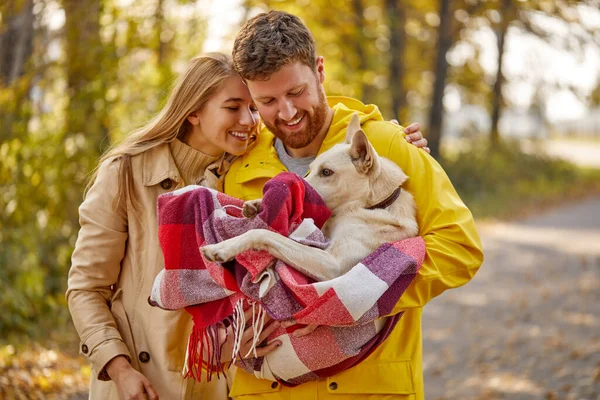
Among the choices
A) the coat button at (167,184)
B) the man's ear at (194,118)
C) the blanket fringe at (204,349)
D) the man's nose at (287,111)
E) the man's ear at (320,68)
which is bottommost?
the blanket fringe at (204,349)

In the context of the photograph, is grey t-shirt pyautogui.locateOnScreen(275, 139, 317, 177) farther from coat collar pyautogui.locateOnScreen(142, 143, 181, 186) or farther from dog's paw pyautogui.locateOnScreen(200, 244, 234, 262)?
dog's paw pyautogui.locateOnScreen(200, 244, 234, 262)

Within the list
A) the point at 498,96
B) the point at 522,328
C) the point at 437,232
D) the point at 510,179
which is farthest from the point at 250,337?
the point at 498,96

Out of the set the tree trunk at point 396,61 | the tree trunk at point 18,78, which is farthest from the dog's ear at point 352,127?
the tree trunk at point 396,61

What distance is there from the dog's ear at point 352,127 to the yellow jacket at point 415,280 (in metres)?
0.18

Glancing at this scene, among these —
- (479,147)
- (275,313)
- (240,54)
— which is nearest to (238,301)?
(275,313)

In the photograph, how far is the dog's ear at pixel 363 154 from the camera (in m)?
3.27

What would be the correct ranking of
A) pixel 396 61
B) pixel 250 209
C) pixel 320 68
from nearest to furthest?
pixel 250 209, pixel 320 68, pixel 396 61

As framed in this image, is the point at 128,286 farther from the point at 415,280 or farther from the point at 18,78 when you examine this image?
the point at 18,78

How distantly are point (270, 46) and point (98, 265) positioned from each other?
4.21 ft

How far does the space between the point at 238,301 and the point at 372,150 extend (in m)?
0.90

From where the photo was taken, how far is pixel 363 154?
3.32 metres

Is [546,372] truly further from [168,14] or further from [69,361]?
[168,14]

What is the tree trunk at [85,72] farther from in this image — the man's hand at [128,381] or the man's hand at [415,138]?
the man's hand at [415,138]

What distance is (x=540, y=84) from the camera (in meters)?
25.7
